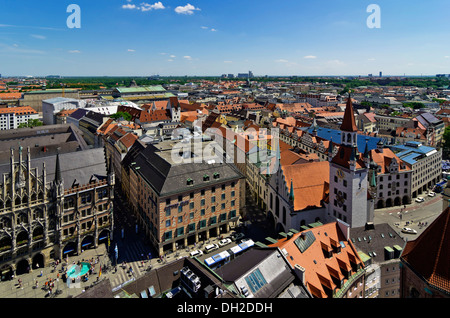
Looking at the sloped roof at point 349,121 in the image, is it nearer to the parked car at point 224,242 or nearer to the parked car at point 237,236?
the parked car at point 237,236

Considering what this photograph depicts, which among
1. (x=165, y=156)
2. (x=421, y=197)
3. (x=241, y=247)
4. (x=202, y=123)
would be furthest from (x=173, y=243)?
(x=202, y=123)

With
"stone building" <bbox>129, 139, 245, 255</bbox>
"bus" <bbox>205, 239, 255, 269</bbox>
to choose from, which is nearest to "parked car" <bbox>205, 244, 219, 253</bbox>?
"stone building" <bbox>129, 139, 245, 255</bbox>

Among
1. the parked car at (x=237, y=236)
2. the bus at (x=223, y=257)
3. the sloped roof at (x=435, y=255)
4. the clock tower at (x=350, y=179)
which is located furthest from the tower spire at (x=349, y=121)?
the sloped roof at (x=435, y=255)

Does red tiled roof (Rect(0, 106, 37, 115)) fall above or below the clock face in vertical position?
above

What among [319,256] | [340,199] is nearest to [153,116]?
[340,199]

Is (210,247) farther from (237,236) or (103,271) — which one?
(103,271)

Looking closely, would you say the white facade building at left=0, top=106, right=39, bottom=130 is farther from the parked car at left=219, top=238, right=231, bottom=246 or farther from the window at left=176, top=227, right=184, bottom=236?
the parked car at left=219, top=238, right=231, bottom=246

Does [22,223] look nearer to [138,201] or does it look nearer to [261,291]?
[138,201]
